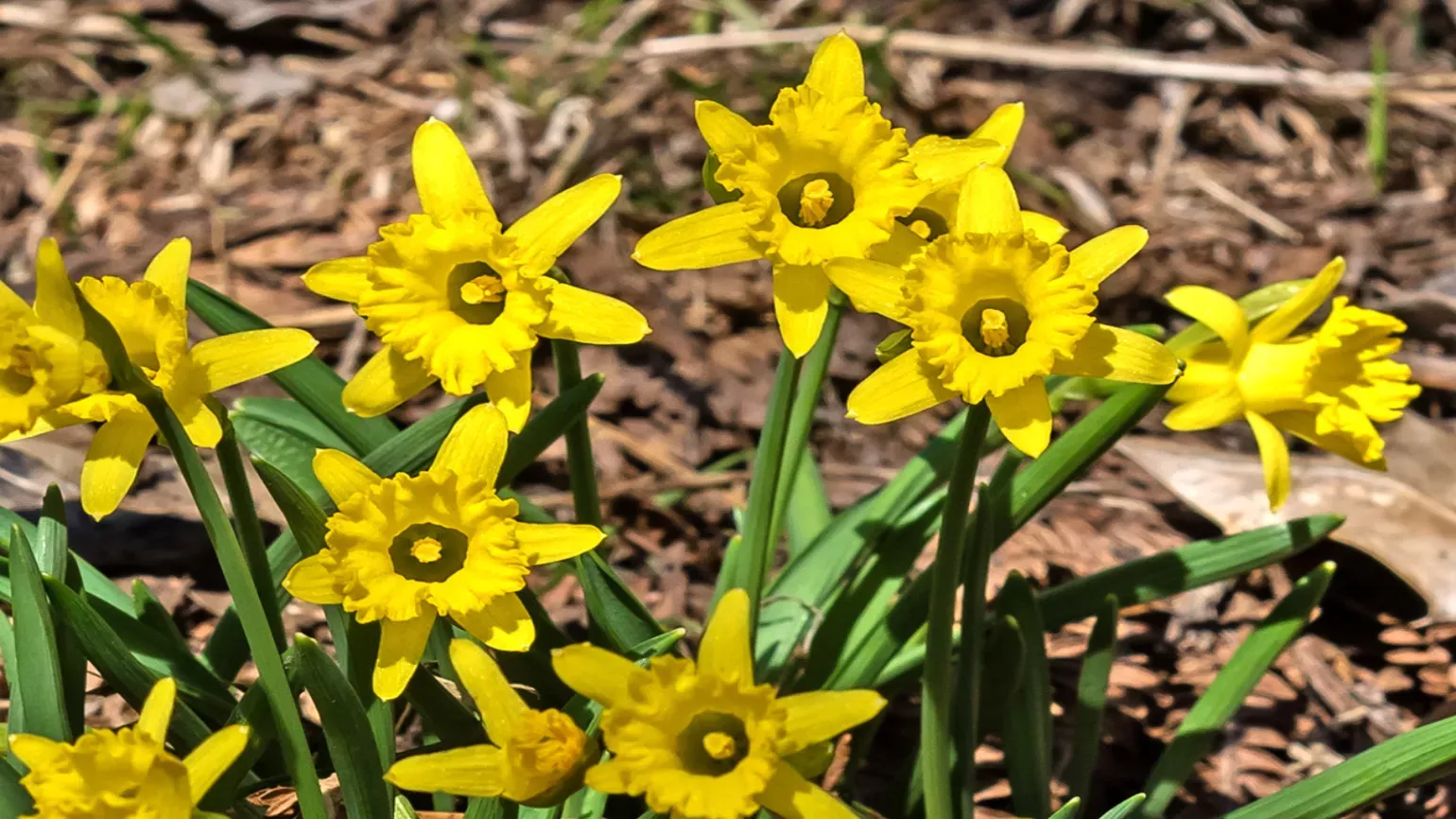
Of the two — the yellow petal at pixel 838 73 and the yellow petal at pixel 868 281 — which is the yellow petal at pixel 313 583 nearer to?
the yellow petal at pixel 868 281

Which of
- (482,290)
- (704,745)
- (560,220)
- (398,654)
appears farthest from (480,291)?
(704,745)

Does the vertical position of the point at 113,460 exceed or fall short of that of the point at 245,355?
it falls short

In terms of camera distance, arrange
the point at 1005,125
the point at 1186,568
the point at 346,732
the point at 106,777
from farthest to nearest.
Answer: the point at 1186,568 < the point at 1005,125 < the point at 346,732 < the point at 106,777

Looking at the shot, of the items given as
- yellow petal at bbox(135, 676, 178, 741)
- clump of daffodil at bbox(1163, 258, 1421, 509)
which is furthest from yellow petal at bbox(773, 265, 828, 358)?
yellow petal at bbox(135, 676, 178, 741)

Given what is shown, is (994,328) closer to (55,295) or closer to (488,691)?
(488,691)

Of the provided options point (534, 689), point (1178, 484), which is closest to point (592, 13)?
point (1178, 484)
